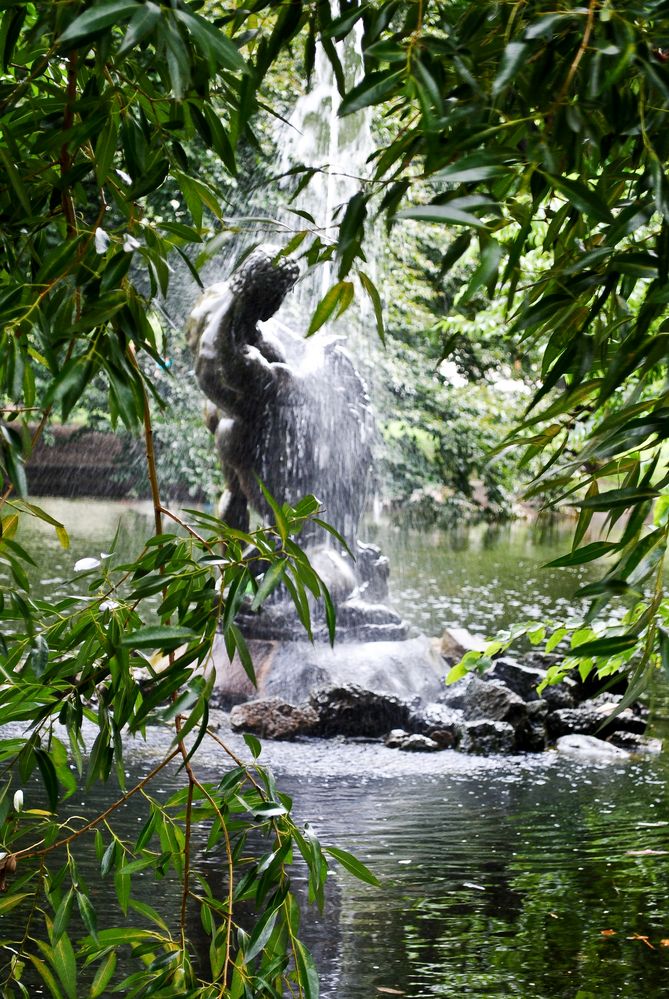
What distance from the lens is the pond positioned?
10.4ft

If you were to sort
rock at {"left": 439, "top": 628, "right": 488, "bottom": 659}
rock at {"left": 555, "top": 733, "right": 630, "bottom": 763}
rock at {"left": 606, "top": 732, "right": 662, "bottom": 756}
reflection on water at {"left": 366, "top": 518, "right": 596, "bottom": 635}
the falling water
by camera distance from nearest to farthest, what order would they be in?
rock at {"left": 555, "top": 733, "right": 630, "bottom": 763}
rock at {"left": 606, "top": 732, "right": 662, "bottom": 756}
rock at {"left": 439, "top": 628, "right": 488, "bottom": 659}
the falling water
reflection on water at {"left": 366, "top": 518, "right": 596, "bottom": 635}

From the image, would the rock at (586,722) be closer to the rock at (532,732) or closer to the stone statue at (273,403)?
the rock at (532,732)

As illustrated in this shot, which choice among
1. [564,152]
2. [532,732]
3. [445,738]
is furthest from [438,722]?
[564,152]

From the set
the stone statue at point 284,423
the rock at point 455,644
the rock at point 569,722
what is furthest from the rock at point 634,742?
the stone statue at point 284,423

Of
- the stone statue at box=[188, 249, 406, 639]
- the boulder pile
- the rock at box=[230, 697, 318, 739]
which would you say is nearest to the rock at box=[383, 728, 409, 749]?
the boulder pile

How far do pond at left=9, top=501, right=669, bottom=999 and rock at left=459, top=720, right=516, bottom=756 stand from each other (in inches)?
6.8

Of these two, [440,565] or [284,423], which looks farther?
[440,565]

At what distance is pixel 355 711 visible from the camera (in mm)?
6965

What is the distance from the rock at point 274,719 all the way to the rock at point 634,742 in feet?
5.91

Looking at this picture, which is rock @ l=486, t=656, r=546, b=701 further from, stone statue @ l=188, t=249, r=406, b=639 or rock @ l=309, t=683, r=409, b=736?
stone statue @ l=188, t=249, r=406, b=639

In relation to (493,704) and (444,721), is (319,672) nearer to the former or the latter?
(444,721)

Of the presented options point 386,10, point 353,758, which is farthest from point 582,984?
point 353,758

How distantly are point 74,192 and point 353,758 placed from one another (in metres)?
5.35

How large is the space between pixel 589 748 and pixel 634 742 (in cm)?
35
